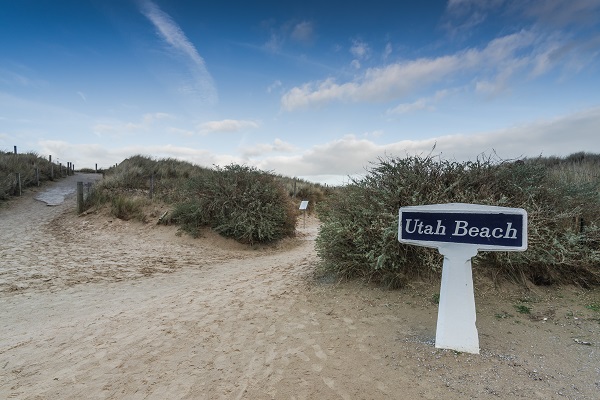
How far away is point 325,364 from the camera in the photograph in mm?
3029

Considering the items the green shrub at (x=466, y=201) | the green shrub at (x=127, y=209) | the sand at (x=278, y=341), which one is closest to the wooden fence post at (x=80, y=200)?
the green shrub at (x=127, y=209)

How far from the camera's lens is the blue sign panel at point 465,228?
9.38ft

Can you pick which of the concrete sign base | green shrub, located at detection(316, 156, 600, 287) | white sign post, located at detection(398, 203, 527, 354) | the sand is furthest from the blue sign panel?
green shrub, located at detection(316, 156, 600, 287)

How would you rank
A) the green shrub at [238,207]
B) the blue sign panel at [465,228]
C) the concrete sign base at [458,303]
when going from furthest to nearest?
the green shrub at [238,207] < the concrete sign base at [458,303] < the blue sign panel at [465,228]

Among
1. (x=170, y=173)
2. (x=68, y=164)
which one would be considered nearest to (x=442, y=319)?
(x=170, y=173)

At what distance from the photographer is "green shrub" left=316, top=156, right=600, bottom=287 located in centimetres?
454

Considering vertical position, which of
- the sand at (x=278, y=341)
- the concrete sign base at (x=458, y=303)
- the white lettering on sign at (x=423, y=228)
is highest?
the white lettering on sign at (x=423, y=228)

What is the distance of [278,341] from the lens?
357 cm

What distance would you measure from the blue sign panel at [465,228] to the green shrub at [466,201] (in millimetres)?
1242

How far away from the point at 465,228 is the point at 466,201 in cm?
197

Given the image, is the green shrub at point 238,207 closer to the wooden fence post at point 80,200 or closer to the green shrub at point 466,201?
the wooden fence post at point 80,200

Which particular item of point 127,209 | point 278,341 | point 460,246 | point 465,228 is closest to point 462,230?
point 465,228

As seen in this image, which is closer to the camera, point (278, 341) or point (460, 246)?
point (460, 246)

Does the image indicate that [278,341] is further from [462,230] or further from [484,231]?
[484,231]
